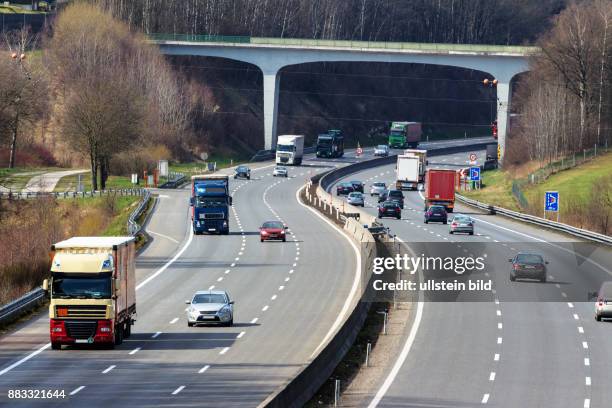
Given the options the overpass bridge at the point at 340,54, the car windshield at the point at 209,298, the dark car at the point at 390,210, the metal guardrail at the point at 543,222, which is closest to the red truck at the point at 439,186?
the dark car at the point at 390,210

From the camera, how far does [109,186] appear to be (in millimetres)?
118000

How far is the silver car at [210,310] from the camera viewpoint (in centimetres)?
4384

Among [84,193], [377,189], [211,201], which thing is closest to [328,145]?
[377,189]

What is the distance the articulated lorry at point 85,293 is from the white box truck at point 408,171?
254 ft

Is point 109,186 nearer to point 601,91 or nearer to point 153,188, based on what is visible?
point 153,188

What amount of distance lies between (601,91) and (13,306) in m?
97.6

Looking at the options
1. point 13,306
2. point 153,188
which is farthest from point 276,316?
point 153,188

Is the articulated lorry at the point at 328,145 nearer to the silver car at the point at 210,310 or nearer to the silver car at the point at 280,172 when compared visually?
the silver car at the point at 280,172

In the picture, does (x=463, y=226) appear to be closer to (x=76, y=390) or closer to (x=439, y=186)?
(x=439, y=186)

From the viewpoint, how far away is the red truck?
93.8m

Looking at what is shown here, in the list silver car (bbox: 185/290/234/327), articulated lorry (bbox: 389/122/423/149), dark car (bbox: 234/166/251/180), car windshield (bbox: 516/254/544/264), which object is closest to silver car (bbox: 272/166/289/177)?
dark car (bbox: 234/166/251/180)

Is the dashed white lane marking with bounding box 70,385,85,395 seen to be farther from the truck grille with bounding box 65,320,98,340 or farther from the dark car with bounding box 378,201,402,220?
the dark car with bounding box 378,201,402,220

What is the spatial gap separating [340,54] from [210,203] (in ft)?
242

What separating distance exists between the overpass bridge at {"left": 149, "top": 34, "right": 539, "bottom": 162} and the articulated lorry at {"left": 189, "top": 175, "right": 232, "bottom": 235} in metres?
64.8
